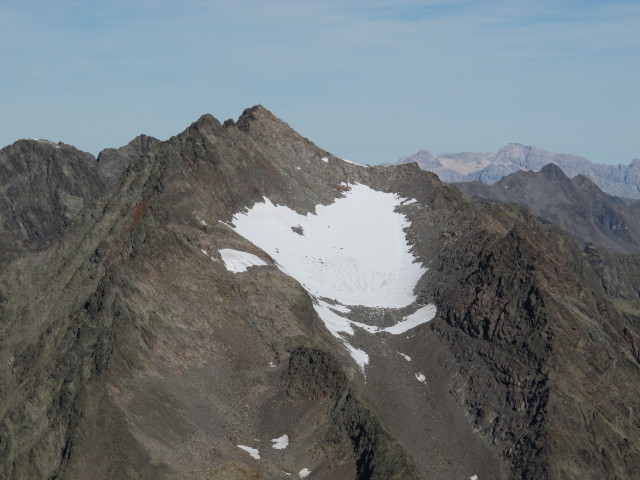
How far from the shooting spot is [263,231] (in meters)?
132

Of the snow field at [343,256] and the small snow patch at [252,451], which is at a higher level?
the small snow patch at [252,451]

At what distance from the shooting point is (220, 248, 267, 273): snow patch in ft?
345

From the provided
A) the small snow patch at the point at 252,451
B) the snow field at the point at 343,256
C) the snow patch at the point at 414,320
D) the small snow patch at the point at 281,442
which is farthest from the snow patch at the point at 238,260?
the small snow patch at the point at 252,451

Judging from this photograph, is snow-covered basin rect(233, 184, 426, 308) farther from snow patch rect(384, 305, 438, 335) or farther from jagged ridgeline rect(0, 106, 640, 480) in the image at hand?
snow patch rect(384, 305, 438, 335)

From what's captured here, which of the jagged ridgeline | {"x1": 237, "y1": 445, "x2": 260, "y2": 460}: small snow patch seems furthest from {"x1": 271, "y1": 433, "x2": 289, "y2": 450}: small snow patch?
{"x1": 237, "y1": 445, "x2": 260, "y2": 460}: small snow patch

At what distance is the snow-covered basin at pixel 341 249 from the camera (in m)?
126

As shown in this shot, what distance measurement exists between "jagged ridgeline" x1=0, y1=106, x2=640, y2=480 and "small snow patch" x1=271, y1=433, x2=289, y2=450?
0.16 m

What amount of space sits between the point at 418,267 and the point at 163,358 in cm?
5143

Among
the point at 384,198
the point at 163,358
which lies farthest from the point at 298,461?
the point at 384,198

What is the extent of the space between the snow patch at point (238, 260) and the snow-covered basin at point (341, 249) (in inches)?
527

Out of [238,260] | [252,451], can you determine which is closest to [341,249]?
[238,260]

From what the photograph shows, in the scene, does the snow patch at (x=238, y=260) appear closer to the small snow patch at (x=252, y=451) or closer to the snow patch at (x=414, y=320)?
the snow patch at (x=414, y=320)

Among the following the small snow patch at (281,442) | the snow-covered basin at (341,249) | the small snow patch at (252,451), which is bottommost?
the snow-covered basin at (341,249)

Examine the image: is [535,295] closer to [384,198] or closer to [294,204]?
[294,204]
